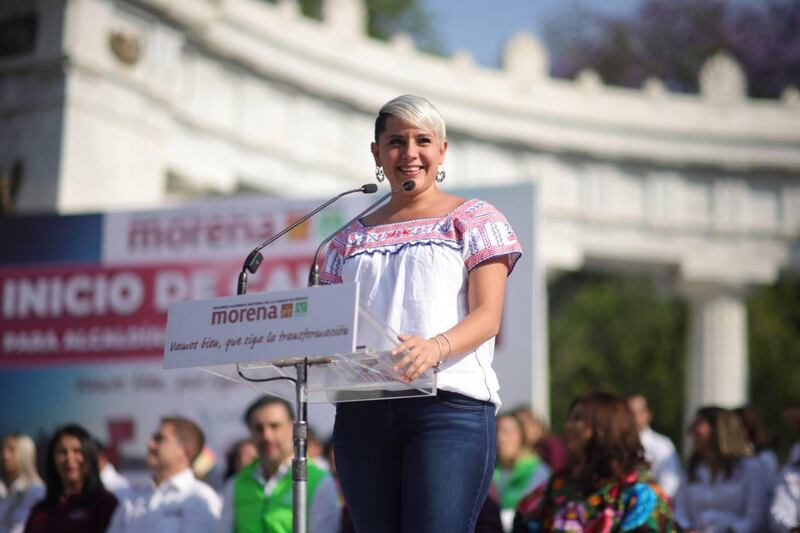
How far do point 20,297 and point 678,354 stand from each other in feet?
64.8

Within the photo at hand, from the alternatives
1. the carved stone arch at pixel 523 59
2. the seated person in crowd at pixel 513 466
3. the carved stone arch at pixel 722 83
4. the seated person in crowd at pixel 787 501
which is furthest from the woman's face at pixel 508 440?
the carved stone arch at pixel 722 83

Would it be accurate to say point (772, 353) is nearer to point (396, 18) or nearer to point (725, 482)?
point (396, 18)

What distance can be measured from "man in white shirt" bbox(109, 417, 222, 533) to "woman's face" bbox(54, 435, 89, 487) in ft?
1.07

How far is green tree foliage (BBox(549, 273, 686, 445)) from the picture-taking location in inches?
1094

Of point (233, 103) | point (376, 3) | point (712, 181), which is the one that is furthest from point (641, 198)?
point (376, 3)

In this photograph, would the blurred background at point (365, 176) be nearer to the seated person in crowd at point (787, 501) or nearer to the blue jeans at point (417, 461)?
the seated person in crowd at point (787, 501)

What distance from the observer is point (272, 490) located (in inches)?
280

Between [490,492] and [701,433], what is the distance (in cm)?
213

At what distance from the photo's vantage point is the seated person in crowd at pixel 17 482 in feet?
28.6

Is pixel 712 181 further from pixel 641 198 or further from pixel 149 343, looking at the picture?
pixel 149 343

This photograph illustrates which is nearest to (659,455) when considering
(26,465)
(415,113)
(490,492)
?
(490,492)

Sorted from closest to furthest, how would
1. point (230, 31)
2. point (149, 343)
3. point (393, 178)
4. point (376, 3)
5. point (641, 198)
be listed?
1. point (393, 178)
2. point (149, 343)
3. point (230, 31)
4. point (641, 198)
5. point (376, 3)

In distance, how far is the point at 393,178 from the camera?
13.4 feet

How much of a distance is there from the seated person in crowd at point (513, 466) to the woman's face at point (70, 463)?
10.5 feet
